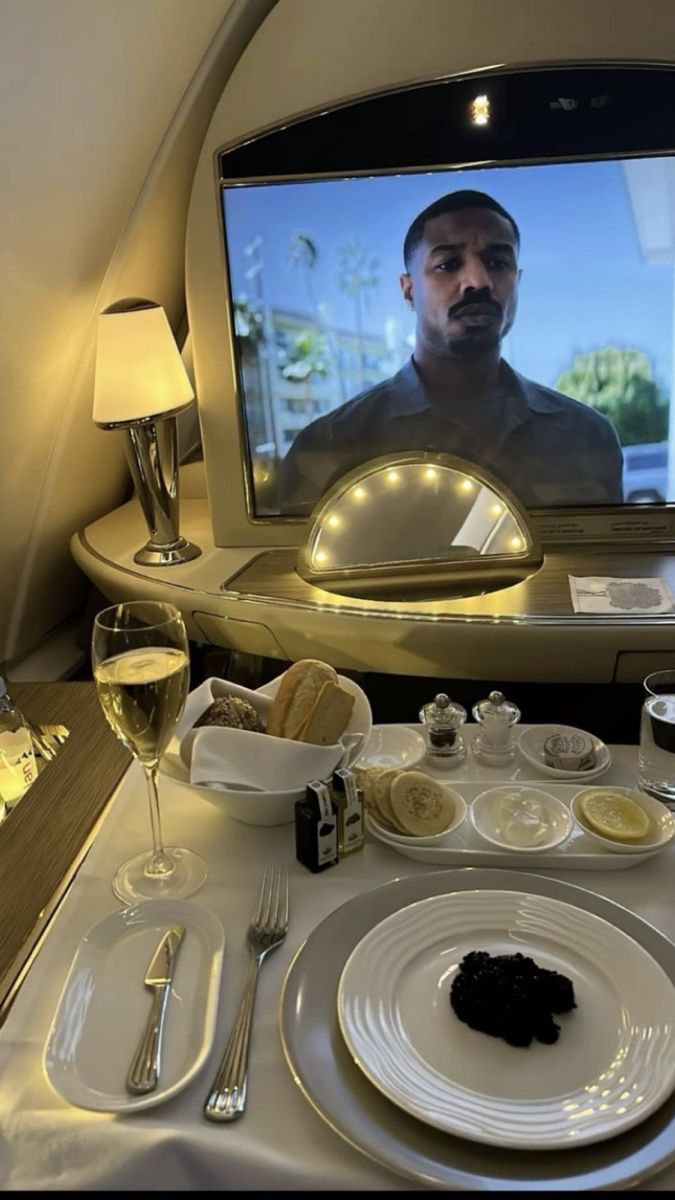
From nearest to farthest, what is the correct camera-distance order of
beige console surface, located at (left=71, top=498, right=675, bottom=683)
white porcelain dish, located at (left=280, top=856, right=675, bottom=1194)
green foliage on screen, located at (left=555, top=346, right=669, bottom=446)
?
white porcelain dish, located at (left=280, top=856, right=675, bottom=1194)
beige console surface, located at (left=71, top=498, right=675, bottom=683)
green foliage on screen, located at (left=555, top=346, right=669, bottom=446)

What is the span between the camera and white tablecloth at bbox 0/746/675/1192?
1.65ft

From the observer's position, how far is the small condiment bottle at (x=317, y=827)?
2.34 feet

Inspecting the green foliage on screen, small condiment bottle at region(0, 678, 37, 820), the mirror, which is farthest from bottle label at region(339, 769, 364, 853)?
the green foliage on screen

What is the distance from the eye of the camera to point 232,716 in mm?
816

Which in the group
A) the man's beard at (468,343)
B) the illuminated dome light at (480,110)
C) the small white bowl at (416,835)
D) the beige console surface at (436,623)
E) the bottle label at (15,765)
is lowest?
the beige console surface at (436,623)

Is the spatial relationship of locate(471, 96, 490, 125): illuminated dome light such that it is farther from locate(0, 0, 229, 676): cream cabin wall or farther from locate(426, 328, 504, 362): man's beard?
locate(0, 0, 229, 676): cream cabin wall

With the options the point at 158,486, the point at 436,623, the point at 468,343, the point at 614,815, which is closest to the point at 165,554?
the point at 158,486

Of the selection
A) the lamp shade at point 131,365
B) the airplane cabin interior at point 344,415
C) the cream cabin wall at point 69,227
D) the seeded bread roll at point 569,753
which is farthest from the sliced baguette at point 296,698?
the lamp shade at point 131,365

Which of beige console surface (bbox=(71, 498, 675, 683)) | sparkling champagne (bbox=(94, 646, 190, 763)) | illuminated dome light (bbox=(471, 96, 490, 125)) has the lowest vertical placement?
beige console surface (bbox=(71, 498, 675, 683))

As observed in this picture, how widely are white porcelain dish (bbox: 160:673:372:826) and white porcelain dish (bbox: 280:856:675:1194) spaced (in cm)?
12

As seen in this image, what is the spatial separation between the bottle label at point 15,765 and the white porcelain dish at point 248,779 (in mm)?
224

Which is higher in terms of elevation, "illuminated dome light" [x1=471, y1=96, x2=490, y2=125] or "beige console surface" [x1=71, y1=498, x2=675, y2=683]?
"illuminated dome light" [x1=471, y1=96, x2=490, y2=125]

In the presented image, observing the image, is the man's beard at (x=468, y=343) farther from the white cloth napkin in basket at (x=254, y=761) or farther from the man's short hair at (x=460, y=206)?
the white cloth napkin in basket at (x=254, y=761)

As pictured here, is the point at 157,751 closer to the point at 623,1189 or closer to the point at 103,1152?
the point at 103,1152
